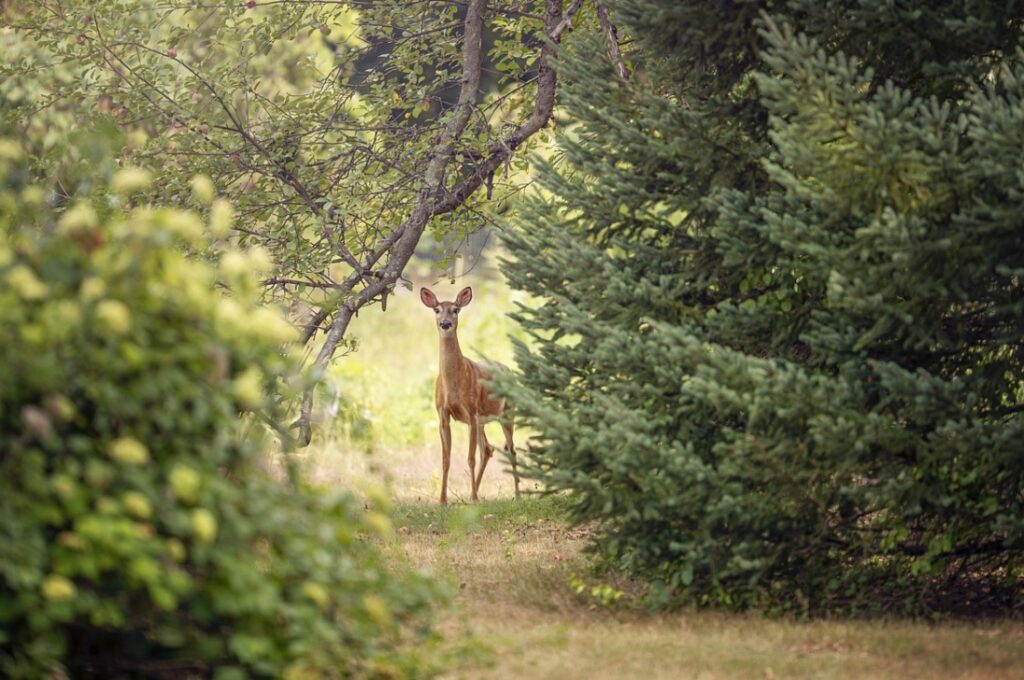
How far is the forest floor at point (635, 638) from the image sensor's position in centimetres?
646

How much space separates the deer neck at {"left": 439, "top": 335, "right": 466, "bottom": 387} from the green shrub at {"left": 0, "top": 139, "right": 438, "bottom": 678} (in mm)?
7981

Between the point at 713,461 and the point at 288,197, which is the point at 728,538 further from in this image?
the point at 288,197

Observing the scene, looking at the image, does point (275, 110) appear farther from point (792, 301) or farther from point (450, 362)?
point (792, 301)

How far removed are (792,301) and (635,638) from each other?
220 cm

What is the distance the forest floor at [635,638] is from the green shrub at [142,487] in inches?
41.3

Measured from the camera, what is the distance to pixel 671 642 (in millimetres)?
7066

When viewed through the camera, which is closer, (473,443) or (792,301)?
(792,301)

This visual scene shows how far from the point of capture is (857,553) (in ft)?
28.3

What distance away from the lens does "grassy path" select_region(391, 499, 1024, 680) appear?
6465 mm

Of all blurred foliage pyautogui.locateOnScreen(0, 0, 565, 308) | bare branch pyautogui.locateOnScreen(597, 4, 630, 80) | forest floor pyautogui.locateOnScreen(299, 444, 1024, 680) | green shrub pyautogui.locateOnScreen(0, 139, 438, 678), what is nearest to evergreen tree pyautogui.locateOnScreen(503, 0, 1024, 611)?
bare branch pyautogui.locateOnScreen(597, 4, 630, 80)

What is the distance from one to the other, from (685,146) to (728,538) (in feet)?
7.75

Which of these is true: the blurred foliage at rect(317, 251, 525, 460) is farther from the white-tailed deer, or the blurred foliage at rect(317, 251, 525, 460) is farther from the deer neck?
the deer neck

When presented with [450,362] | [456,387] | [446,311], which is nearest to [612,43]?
[446,311]

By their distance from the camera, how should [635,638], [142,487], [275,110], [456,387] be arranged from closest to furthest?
[142,487] < [635,638] < [275,110] < [456,387]
